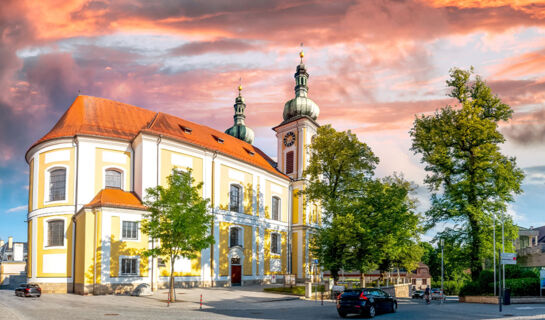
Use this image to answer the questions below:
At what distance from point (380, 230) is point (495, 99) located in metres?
12.7

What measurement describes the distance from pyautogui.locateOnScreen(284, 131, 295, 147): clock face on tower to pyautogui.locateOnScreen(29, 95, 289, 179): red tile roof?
39.5ft

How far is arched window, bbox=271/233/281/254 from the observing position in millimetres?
51625

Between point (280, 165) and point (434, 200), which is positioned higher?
point (280, 165)

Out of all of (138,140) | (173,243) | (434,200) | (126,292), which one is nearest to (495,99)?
(434,200)

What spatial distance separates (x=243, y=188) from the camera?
46.3 m

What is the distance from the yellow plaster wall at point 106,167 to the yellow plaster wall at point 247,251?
13.8m

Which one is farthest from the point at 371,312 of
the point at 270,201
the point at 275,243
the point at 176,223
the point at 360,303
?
the point at 275,243

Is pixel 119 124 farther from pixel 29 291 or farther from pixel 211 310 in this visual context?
pixel 211 310

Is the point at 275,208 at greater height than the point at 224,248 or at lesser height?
greater

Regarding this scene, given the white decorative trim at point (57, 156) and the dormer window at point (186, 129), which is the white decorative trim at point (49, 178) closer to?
the white decorative trim at point (57, 156)

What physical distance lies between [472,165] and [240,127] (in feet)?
143

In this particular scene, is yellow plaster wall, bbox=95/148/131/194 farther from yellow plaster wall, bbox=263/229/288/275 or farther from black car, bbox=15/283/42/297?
yellow plaster wall, bbox=263/229/288/275

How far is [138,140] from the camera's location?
3691 centimetres

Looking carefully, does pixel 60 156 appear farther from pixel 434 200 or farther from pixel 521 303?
pixel 521 303
